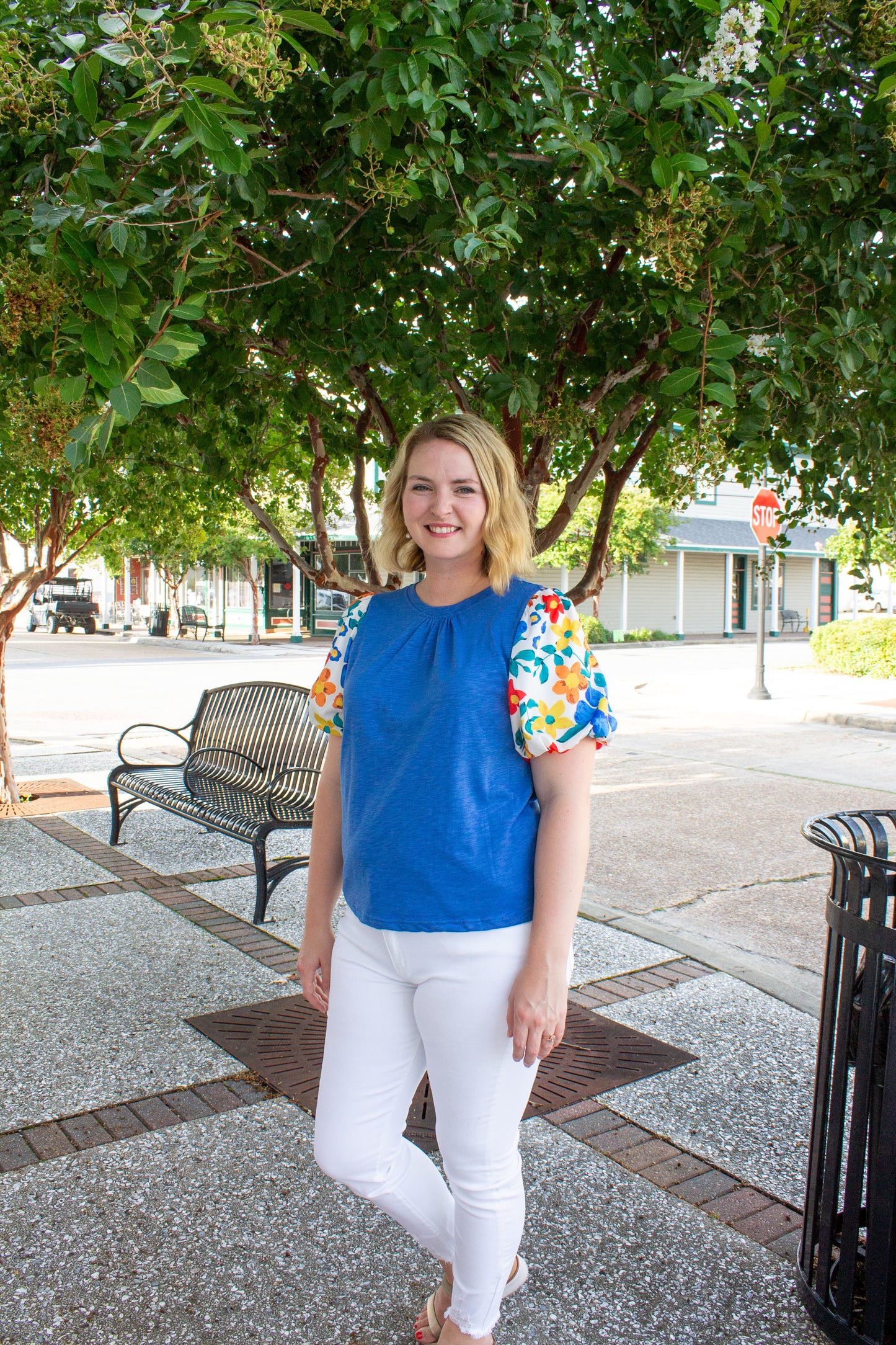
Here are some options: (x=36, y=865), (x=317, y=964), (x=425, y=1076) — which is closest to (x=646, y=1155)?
(x=425, y=1076)

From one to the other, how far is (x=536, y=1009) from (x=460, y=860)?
1.01 feet

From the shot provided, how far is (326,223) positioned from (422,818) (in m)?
1.93

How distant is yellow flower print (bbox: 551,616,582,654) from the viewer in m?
2.15

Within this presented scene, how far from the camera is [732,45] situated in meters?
2.63

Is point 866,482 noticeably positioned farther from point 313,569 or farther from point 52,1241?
point 52,1241

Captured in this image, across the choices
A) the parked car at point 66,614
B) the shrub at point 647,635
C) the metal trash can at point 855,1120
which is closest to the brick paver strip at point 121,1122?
the metal trash can at point 855,1120

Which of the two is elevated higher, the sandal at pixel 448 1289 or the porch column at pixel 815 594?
the porch column at pixel 815 594

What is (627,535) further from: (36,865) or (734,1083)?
(734,1083)

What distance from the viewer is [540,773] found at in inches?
85.5

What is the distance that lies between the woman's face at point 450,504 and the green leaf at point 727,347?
0.87 meters

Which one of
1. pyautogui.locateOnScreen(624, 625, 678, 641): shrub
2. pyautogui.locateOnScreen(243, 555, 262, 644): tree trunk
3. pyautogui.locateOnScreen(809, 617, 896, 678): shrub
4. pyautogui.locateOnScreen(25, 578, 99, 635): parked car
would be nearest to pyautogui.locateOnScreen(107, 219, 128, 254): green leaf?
pyautogui.locateOnScreen(809, 617, 896, 678): shrub

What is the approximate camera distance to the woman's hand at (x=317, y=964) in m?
2.50

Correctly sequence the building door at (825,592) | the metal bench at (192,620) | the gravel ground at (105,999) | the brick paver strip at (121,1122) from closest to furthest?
the brick paver strip at (121,1122)
the gravel ground at (105,999)
the metal bench at (192,620)
the building door at (825,592)

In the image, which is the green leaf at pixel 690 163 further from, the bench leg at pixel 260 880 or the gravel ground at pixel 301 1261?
the bench leg at pixel 260 880
